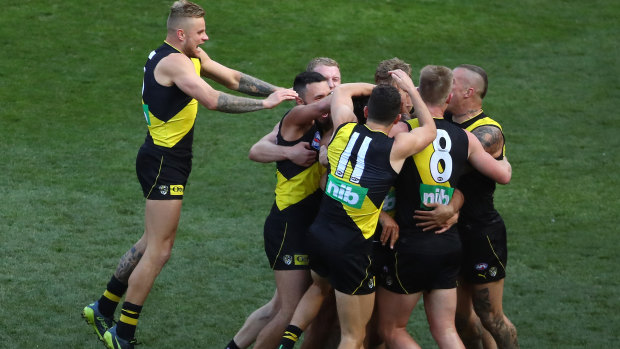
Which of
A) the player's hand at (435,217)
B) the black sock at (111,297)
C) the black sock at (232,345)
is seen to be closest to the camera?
the player's hand at (435,217)

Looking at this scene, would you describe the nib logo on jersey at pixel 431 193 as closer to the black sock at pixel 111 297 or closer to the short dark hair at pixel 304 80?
the short dark hair at pixel 304 80

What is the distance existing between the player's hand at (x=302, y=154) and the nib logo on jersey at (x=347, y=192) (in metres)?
0.44

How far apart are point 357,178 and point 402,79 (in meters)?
0.73

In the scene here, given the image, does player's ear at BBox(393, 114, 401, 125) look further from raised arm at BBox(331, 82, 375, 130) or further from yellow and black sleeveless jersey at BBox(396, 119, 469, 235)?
raised arm at BBox(331, 82, 375, 130)

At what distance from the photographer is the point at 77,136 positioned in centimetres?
1282

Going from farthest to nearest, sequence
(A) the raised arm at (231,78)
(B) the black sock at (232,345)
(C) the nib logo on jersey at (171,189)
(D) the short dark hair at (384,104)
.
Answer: (A) the raised arm at (231,78)
(C) the nib logo on jersey at (171,189)
(B) the black sock at (232,345)
(D) the short dark hair at (384,104)

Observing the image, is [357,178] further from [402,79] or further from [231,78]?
[231,78]

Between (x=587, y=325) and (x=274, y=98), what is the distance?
3.41 metres

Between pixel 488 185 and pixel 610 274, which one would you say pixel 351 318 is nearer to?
pixel 488 185

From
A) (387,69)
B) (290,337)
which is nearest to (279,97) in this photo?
(387,69)

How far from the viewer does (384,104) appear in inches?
239

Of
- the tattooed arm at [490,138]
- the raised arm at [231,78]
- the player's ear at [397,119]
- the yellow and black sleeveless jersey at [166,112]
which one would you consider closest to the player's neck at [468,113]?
the tattooed arm at [490,138]

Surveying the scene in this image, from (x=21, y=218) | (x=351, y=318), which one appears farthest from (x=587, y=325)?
(x=21, y=218)

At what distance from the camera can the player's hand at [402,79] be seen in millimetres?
6207
